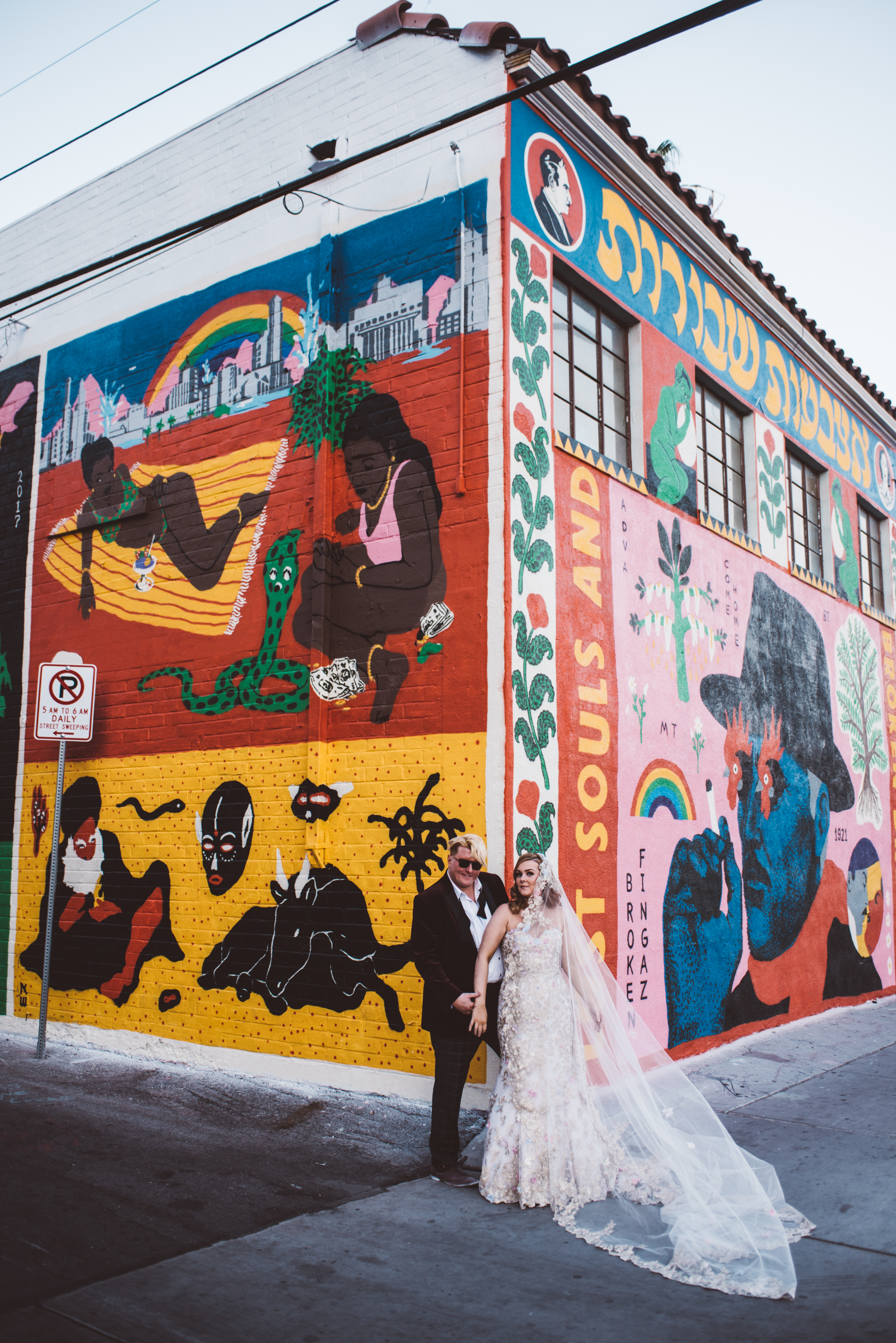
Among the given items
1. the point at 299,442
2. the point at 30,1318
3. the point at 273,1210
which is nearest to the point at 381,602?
the point at 299,442

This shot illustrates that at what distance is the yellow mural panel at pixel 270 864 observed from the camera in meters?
6.89

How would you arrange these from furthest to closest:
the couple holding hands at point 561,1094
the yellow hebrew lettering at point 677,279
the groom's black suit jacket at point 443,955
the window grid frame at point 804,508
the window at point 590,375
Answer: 1. the window grid frame at point 804,508
2. the yellow hebrew lettering at point 677,279
3. the window at point 590,375
4. the groom's black suit jacket at point 443,955
5. the couple holding hands at point 561,1094

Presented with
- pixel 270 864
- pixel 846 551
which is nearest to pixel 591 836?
pixel 270 864

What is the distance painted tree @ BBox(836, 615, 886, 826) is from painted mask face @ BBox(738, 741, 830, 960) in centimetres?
143

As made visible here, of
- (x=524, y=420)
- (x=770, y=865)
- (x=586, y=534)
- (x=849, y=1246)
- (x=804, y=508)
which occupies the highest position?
(x=804, y=508)

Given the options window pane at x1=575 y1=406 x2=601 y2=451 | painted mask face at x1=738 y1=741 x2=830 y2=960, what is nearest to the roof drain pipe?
window pane at x1=575 y1=406 x2=601 y2=451

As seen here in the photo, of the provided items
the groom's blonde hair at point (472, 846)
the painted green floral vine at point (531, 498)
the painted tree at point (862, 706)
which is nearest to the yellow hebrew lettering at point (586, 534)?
the painted green floral vine at point (531, 498)

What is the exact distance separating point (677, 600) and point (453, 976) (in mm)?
4302

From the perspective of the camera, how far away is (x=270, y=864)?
7.72m

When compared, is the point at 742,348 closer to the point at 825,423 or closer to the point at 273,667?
the point at 825,423

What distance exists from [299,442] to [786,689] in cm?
559

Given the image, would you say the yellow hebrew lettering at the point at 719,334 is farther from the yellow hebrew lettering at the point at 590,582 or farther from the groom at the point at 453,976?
the groom at the point at 453,976

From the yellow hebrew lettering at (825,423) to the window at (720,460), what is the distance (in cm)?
217

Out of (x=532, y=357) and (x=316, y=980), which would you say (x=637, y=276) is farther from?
(x=316, y=980)
